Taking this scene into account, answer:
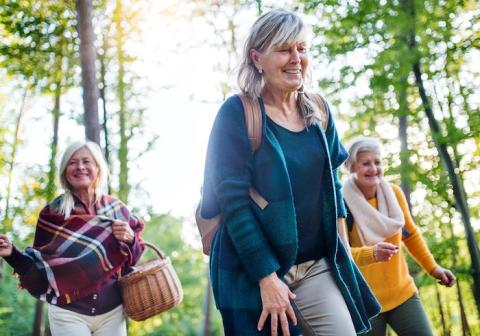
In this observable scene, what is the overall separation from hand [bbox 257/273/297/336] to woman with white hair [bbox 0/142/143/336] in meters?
2.12

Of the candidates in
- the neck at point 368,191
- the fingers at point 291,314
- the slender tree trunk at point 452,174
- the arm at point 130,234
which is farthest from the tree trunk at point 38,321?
the fingers at point 291,314

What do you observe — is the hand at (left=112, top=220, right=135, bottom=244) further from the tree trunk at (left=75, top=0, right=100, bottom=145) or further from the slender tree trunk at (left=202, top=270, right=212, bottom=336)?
the slender tree trunk at (left=202, top=270, right=212, bottom=336)

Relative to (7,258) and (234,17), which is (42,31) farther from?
(7,258)

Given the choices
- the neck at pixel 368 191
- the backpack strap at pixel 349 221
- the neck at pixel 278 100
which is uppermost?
the neck at pixel 278 100

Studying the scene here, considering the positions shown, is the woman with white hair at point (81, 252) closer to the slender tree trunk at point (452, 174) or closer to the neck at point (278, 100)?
the neck at point (278, 100)

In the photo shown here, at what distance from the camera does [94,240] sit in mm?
4414

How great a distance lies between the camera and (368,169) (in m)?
4.67

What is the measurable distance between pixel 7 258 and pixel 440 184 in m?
5.67

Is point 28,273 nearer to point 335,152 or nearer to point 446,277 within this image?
point 335,152

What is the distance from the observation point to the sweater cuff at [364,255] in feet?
12.6

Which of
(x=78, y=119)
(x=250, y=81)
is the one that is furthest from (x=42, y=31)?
(x=250, y=81)

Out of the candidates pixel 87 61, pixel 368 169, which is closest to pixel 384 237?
pixel 368 169

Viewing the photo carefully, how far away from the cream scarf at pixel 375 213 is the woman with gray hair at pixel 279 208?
1.60 meters

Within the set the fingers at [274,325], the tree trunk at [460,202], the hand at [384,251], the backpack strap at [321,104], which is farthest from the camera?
the tree trunk at [460,202]
